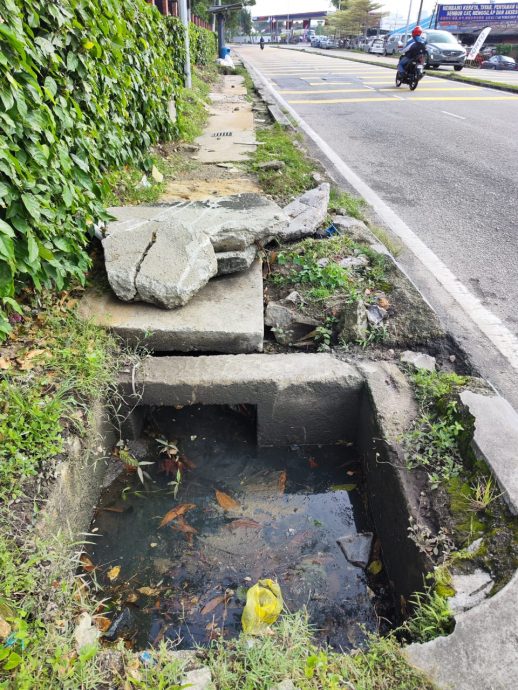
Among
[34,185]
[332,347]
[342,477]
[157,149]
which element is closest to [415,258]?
[332,347]

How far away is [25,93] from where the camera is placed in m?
2.25

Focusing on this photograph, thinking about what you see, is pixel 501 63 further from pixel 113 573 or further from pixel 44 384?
pixel 113 573

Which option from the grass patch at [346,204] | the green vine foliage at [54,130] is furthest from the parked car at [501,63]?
the green vine foliage at [54,130]

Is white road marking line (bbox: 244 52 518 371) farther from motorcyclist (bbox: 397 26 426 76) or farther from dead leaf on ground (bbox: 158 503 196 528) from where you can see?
motorcyclist (bbox: 397 26 426 76)

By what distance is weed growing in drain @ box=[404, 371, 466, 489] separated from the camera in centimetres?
202

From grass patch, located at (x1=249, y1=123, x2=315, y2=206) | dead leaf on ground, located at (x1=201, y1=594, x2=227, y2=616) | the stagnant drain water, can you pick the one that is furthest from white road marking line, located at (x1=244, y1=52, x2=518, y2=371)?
dead leaf on ground, located at (x1=201, y1=594, x2=227, y2=616)

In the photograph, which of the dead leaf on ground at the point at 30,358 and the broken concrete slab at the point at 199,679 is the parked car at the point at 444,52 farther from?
the broken concrete slab at the point at 199,679

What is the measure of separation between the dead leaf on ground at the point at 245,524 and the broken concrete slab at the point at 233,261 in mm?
1545

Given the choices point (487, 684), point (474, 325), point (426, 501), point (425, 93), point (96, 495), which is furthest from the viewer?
point (425, 93)

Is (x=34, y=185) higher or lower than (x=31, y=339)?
higher

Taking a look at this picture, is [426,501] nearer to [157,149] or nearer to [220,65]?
[157,149]

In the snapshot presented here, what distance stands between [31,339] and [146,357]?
1.96 feet

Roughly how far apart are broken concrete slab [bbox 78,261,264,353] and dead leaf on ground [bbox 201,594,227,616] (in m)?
1.28

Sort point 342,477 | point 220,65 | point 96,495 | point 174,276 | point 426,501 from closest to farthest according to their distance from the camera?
1. point 426,501
2. point 96,495
3. point 342,477
4. point 174,276
5. point 220,65
